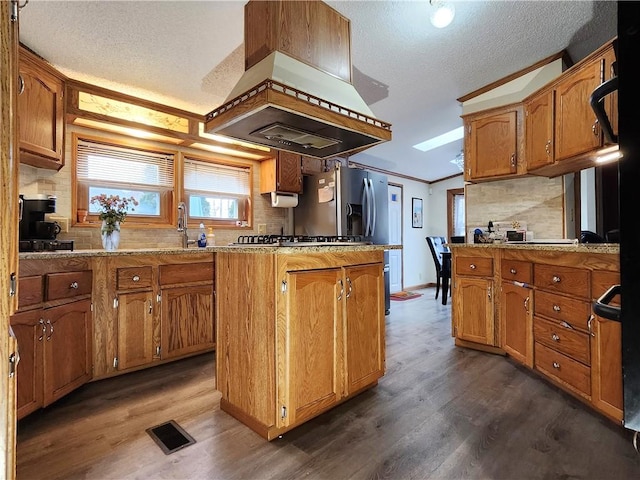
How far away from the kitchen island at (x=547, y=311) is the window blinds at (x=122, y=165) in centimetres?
289

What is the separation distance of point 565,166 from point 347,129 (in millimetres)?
1959

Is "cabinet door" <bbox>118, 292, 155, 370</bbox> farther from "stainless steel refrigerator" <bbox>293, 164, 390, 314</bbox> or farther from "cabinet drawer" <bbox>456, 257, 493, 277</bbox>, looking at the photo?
"cabinet drawer" <bbox>456, 257, 493, 277</bbox>

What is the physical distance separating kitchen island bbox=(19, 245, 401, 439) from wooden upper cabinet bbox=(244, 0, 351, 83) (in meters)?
1.20

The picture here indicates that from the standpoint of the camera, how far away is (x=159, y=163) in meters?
3.15

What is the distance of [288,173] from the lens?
12.4 ft

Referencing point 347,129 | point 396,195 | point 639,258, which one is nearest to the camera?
point 639,258

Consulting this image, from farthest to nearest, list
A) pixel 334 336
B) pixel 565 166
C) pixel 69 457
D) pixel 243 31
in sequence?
pixel 565 166, pixel 243 31, pixel 334 336, pixel 69 457

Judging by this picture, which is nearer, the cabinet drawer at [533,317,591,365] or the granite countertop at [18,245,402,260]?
the granite countertop at [18,245,402,260]

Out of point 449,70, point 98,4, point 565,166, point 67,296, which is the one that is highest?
point 449,70

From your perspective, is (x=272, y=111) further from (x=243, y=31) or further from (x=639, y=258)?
(x=639, y=258)

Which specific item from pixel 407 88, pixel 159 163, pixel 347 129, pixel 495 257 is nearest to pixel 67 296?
pixel 159 163

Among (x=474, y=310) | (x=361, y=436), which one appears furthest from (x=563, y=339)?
(x=361, y=436)

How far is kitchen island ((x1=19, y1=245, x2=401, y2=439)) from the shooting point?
1553mm


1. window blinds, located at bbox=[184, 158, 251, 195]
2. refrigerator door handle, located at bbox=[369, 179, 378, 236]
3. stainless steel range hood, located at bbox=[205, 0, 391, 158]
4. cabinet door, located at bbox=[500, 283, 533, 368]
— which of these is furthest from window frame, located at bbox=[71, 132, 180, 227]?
cabinet door, located at bbox=[500, 283, 533, 368]
